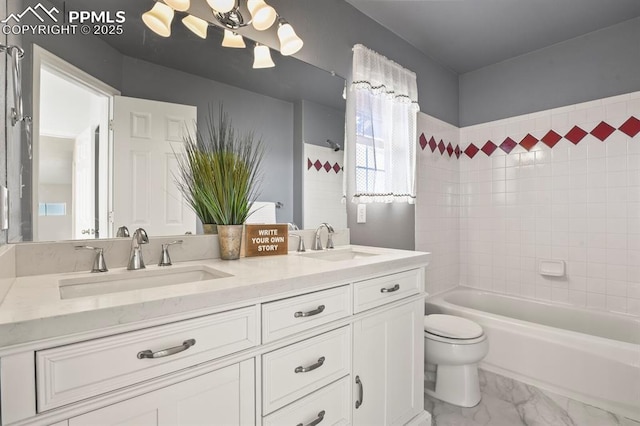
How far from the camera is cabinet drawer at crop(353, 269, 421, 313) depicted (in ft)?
4.22

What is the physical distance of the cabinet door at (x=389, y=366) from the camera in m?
1.30

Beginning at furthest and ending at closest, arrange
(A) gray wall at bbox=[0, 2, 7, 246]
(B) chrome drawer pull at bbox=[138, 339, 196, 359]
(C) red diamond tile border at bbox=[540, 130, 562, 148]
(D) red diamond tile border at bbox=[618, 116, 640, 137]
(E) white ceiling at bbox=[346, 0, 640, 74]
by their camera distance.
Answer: (C) red diamond tile border at bbox=[540, 130, 562, 148] < (D) red diamond tile border at bbox=[618, 116, 640, 137] < (E) white ceiling at bbox=[346, 0, 640, 74] < (A) gray wall at bbox=[0, 2, 7, 246] < (B) chrome drawer pull at bbox=[138, 339, 196, 359]

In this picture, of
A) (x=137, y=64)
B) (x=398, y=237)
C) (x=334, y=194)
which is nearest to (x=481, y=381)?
(x=398, y=237)

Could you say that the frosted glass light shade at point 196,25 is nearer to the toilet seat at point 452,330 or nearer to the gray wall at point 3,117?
the gray wall at point 3,117

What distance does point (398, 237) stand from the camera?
2.46 m

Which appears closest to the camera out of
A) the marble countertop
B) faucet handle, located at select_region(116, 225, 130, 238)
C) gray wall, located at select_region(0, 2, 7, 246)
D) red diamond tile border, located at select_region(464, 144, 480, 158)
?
the marble countertop

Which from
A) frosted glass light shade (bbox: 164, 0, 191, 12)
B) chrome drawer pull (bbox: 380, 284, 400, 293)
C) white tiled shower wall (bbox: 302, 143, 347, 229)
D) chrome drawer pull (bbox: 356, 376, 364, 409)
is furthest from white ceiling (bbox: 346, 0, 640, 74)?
chrome drawer pull (bbox: 356, 376, 364, 409)

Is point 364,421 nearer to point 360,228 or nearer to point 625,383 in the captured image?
point 360,228

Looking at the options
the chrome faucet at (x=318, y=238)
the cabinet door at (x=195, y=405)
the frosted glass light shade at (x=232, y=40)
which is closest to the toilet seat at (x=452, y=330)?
the chrome faucet at (x=318, y=238)

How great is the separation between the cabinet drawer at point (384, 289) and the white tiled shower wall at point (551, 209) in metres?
1.10

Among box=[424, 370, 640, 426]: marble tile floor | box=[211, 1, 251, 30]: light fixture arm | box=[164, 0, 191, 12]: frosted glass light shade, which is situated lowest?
box=[424, 370, 640, 426]: marble tile floor

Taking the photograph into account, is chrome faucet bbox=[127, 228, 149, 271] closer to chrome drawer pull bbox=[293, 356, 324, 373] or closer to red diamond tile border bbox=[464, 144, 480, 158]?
chrome drawer pull bbox=[293, 356, 324, 373]

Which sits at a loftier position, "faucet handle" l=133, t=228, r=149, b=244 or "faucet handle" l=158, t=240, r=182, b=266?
"faucet handle" l=133, t=228, r=149, b=244

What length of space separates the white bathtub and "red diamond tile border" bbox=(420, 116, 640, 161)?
4.24 feet
